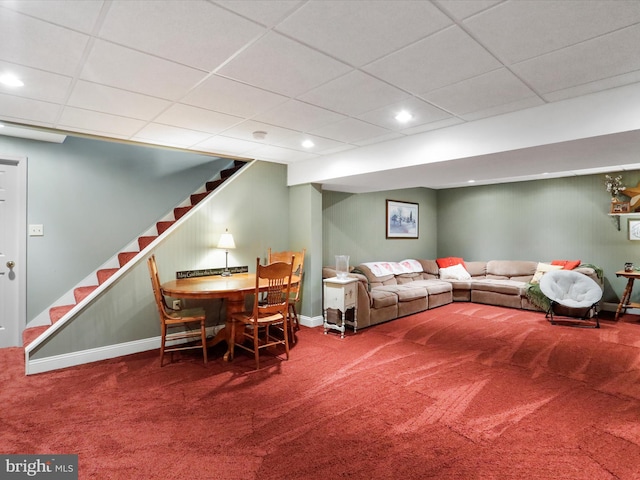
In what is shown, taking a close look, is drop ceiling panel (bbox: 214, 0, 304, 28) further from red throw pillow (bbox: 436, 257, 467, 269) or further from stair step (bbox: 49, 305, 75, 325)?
red throw pillow (bbox: 436, 257, 467, 269)

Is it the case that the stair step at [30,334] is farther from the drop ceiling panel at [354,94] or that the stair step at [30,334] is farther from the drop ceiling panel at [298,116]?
the drop ceiling panel at [354,94]

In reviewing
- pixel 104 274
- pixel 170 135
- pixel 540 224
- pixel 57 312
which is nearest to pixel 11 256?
pixel 57 312

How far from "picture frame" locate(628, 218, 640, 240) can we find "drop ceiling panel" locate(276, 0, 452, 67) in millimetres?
5998

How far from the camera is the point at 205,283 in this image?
3.81 meters

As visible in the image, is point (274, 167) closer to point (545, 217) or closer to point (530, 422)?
point (530, 422)

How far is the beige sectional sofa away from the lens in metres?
5.04

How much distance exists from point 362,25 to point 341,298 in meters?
3.23

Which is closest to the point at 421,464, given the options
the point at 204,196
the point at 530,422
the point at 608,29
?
the point at 530,422

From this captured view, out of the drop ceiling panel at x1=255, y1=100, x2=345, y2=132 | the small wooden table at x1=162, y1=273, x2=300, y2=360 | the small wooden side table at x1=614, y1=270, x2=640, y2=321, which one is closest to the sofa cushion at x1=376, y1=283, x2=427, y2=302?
the small wooden table at x1=162, y1=273, x2=300, y2=360

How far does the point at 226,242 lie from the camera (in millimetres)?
4297

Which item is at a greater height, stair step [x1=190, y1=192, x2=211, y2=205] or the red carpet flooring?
stair step [x1=190, y1=192, x2=211, y2=205]

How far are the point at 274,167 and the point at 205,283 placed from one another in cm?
205

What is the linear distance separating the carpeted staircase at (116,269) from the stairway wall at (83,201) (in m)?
0.14

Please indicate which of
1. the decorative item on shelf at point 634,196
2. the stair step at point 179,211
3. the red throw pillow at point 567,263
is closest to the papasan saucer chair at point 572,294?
the red throw pillow at point 567,263
